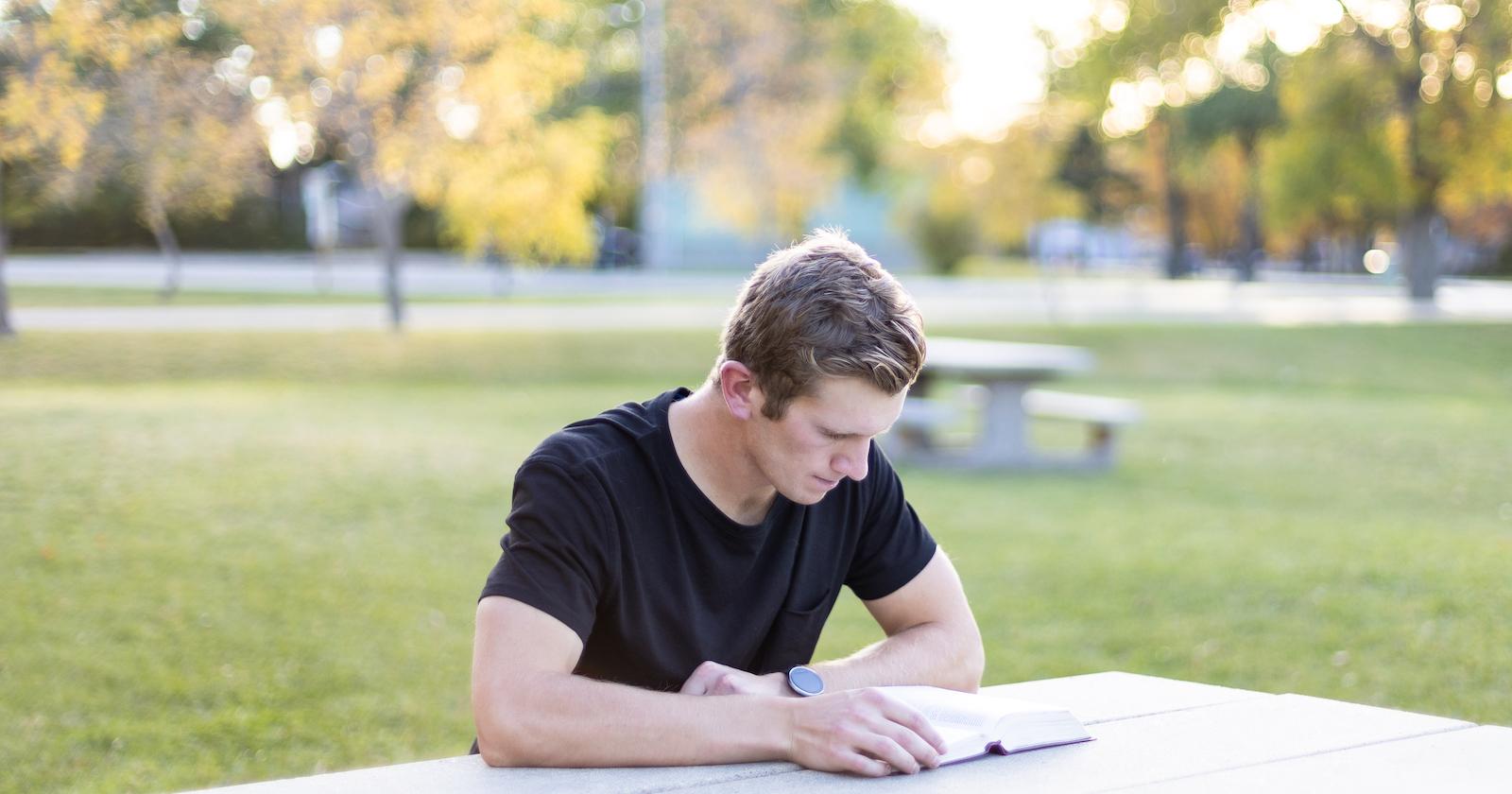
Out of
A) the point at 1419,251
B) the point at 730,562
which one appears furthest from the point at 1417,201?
the point at 730,562

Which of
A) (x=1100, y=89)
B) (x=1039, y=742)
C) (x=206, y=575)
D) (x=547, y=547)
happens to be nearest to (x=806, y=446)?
(x=547, y=547)

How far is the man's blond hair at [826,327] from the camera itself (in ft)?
7.70

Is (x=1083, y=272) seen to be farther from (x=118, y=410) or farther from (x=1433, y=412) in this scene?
(x=118, y=410)

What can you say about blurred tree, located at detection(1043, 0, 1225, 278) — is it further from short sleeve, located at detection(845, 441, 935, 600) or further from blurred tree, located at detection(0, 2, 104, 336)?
short sleeve, located at detection(845, 441, 935, 600)

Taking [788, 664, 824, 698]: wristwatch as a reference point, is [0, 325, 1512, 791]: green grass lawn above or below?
below

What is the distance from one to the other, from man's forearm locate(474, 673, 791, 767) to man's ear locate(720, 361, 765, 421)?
18.7 inches

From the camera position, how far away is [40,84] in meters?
12.6

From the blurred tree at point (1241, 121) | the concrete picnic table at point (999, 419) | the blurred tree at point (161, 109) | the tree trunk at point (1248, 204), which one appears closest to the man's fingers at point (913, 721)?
the concrete picnic table at point (999, 419)

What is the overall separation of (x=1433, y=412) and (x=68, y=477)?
12767 mm

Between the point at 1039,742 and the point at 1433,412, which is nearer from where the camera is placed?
the point at 1039,742

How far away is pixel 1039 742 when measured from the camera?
7.72ft

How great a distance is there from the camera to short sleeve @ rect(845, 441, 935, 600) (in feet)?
9.34

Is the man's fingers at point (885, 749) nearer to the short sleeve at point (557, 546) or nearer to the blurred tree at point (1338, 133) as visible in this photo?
the short sleeve at point (557, 546)

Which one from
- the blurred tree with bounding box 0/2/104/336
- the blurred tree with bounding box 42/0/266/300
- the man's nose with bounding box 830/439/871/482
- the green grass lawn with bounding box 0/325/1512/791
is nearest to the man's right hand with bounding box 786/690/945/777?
the man's nose with bounding box 830/439/871/482
